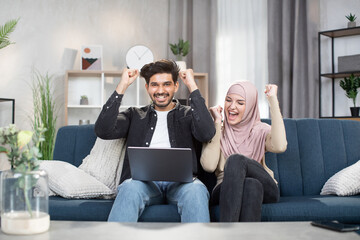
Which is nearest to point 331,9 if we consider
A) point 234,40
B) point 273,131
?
point 234,40

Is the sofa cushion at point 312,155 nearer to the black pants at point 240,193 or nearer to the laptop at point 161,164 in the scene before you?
the black pants at point 240,193

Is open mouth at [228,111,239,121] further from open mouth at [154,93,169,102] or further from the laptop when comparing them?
the laptop

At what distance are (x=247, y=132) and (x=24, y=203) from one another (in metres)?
1.34

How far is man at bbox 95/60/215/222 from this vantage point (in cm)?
194

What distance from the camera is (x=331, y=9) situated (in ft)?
13.3

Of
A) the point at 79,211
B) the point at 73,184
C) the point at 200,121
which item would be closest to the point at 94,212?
Result: the point at 79,211

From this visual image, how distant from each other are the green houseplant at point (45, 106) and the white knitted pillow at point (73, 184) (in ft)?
7.21

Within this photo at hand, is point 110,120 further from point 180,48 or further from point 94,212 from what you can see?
point 180,48

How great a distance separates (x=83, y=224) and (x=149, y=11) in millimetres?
3971

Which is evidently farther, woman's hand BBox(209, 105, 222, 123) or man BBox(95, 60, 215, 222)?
woman's hand BBox(209, 105, 222, 123)

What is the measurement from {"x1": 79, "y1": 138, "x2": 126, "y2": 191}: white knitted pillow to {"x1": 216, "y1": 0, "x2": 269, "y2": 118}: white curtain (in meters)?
2.37

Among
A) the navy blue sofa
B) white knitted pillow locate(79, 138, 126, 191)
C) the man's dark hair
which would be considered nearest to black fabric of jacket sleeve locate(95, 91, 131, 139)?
white knitted pillow locate(79, 138, 126, 191)

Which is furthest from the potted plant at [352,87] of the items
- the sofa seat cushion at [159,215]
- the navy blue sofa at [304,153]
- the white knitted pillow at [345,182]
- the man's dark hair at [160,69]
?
the sofa seat cushion at [159,215]

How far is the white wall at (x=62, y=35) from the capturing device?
4.60 meters
